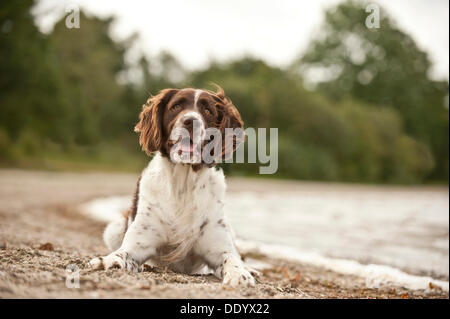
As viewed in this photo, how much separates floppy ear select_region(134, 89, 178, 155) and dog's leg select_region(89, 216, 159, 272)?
620 millimetres

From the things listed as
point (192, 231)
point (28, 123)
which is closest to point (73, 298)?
point (192, 231)

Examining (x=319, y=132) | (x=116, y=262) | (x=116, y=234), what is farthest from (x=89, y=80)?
(x=116, y=262)

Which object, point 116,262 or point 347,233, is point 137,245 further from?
point 347,233

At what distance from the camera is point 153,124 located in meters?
3.58

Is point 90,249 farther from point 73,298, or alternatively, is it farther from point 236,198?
point 236,198

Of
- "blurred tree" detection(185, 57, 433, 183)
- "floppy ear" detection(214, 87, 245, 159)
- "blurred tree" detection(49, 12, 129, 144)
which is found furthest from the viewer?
"blurred tree" detection(185, 57, 433, 183)

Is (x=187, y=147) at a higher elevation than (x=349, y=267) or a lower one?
higher

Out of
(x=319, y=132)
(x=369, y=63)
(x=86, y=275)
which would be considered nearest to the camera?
(x=86, y=275)

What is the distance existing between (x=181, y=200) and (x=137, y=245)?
46 cm

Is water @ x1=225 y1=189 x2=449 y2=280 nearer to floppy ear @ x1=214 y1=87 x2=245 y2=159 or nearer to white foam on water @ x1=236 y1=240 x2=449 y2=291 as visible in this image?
white foam on water @ x1=236 y1=240 x2=449 y2=291

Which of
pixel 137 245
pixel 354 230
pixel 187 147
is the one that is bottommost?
pixel 354 230

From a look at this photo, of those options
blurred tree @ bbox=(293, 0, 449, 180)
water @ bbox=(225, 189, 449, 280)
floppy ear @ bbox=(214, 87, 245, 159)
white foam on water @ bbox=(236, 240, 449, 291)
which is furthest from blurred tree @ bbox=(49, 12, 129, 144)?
blurred tree @ bbox=(293, 0, 449, 180)

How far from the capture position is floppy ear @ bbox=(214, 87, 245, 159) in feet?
11.8

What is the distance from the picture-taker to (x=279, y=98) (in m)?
27.8
